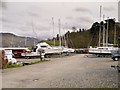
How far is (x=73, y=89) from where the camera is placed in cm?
1431

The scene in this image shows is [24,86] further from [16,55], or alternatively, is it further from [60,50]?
[60,50]

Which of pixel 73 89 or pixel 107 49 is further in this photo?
pixel 107 49

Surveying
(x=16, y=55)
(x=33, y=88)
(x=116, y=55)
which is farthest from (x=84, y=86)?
(x=16, y=55)

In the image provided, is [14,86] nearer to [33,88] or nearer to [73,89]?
[33,88]

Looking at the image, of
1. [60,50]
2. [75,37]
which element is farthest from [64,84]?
[75,37]

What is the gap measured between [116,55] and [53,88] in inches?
1009

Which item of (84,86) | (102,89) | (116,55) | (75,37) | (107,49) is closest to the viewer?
(102,89)

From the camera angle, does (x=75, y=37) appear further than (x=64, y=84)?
Yes

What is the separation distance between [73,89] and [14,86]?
360 cm

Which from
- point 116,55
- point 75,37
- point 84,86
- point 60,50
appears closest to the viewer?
point 84,86

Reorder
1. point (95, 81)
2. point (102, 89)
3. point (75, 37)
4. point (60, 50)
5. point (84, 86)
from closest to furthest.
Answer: point (102, 89) → point (84, 86) → point (95, 81) → point (60, 50) → point (75, 37)

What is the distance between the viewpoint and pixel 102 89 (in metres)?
14.1

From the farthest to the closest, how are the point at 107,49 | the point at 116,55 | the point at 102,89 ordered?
the point at 107,49 → the point at 116,55 → the point at 102,89

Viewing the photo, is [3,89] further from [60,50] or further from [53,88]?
[60,50]
